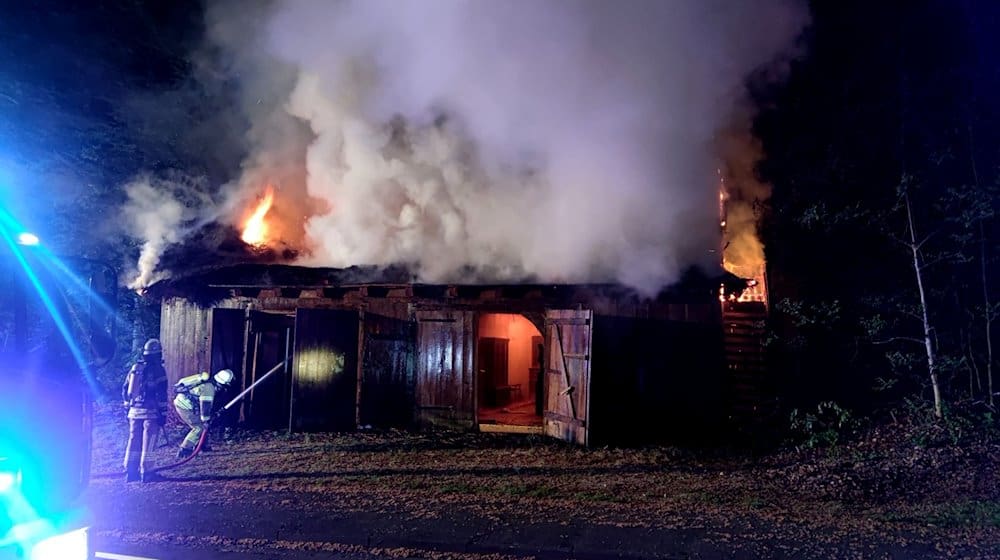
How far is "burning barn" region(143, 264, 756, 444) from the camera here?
11047 millimetres

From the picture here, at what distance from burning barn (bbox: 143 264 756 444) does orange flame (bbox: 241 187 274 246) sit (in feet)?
22.4

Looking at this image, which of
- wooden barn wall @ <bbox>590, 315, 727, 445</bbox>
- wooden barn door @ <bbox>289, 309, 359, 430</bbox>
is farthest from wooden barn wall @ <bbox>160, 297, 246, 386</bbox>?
wooden barn wall @ <bbox>590, 315, 727, 445</bbox>

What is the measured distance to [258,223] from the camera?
19891 millimetres

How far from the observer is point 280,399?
13180 millimetres

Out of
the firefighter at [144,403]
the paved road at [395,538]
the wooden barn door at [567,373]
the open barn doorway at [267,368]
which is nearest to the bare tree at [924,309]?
the paved road at [395,538]

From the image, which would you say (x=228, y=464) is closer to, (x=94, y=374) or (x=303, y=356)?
(x=303, y=356)

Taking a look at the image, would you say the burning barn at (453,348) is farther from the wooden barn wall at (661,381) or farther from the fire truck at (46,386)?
the fire truck at (46,386)

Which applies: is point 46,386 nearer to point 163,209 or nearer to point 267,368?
point 267,368

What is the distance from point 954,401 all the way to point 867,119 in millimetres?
5523

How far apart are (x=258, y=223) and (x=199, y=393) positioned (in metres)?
11.4

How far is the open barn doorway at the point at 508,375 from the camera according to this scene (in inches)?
480

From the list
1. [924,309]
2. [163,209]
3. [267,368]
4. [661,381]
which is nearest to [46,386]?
[661,381]

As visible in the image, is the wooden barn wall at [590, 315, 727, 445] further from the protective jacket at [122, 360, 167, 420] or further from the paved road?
the protective jacket at [122, 360, 167, 420]

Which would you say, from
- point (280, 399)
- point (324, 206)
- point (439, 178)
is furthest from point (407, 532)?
point (324, 206)
